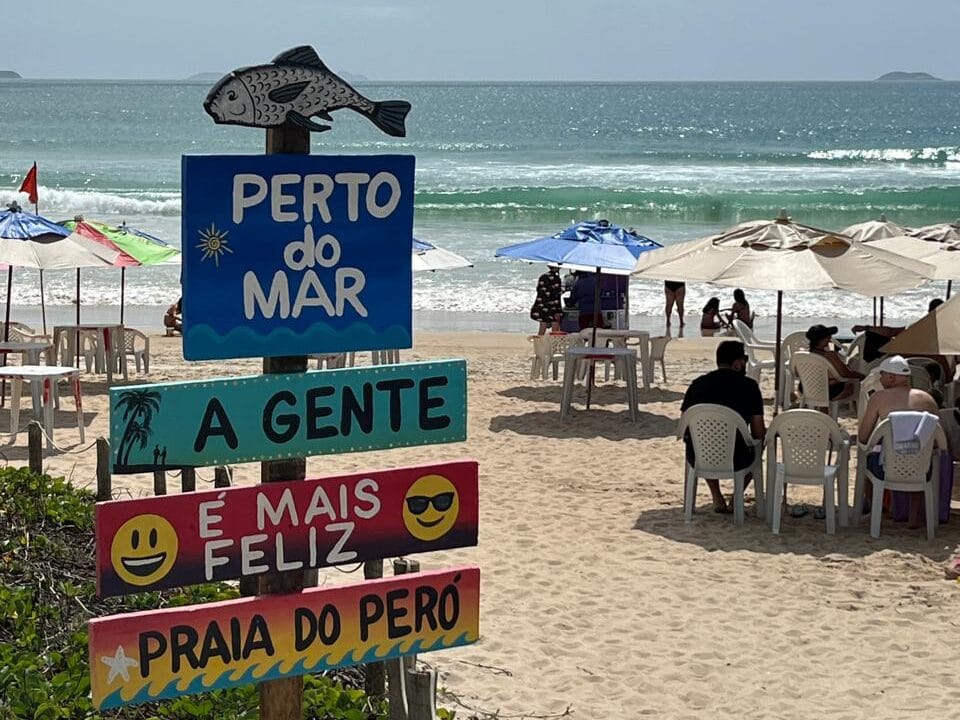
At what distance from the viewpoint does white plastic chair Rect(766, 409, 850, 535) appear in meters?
8.81

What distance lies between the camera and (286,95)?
3.45 metres

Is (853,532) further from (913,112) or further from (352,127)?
(913,112)

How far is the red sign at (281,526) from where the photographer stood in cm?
334

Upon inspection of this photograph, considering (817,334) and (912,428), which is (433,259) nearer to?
(817,334)

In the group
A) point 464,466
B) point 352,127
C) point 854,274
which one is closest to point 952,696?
point 464,466

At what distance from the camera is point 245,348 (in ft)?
11.4

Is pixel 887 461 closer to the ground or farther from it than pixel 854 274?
closer to the ground

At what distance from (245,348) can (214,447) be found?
0.83 feet

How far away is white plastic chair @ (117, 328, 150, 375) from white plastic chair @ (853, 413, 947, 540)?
26.7 feet

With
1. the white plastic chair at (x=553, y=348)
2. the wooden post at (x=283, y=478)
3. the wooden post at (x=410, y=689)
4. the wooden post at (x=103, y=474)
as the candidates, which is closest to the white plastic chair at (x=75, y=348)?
the white plastic chair at (x=553, y=348)

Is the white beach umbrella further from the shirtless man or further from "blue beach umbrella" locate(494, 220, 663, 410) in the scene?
the shirtless man

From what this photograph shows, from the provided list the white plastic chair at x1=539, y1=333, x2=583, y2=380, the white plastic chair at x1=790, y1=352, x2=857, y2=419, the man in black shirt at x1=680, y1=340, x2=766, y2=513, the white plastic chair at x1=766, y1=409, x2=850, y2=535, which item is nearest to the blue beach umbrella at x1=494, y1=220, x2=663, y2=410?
the white plastic chair at x1=539, y1=333, x2=583, y2=380

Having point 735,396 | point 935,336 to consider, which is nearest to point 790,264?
point 735,396

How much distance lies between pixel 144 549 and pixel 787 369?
1027 centimetres
